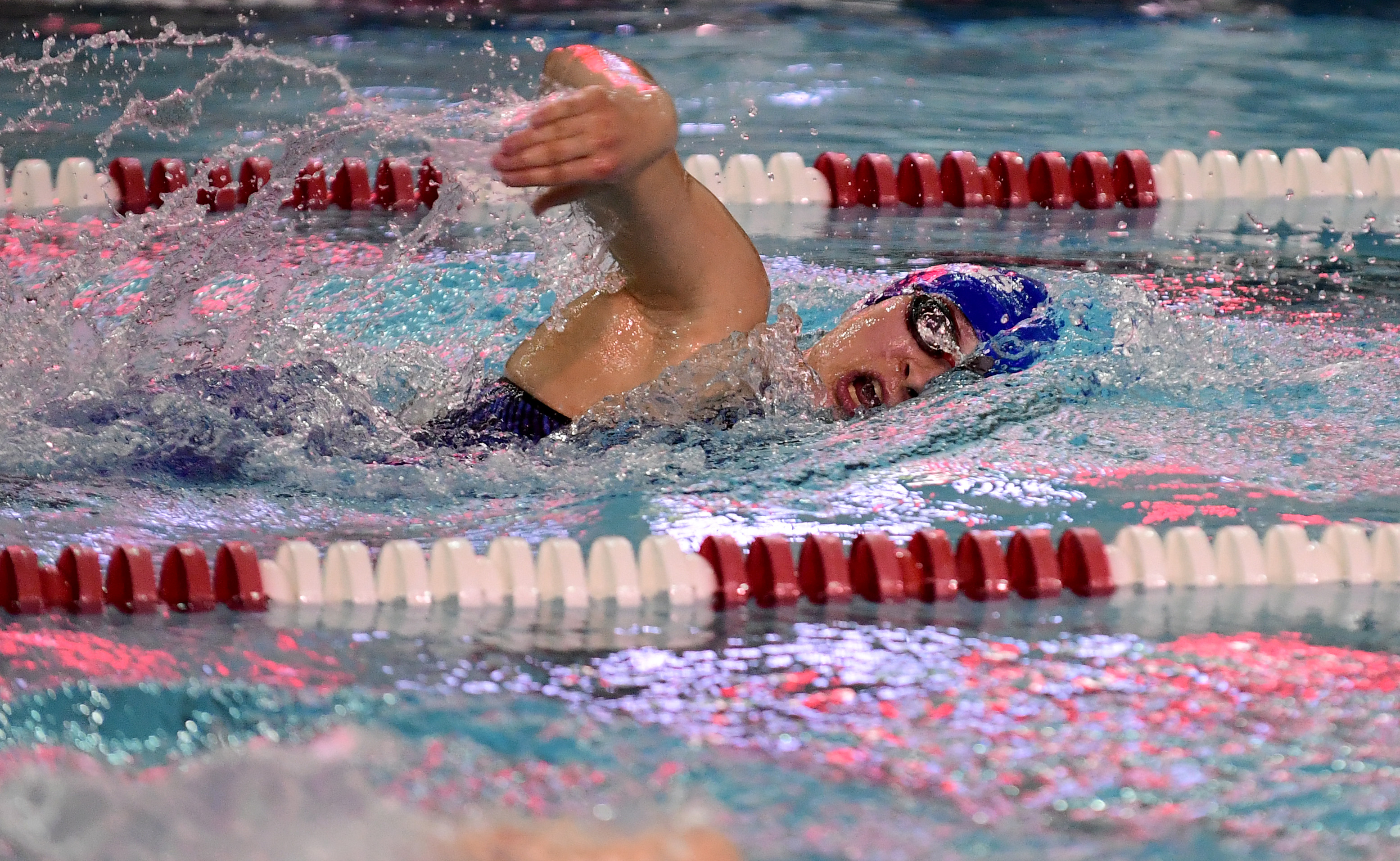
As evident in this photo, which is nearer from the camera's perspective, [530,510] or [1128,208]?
[530,510]

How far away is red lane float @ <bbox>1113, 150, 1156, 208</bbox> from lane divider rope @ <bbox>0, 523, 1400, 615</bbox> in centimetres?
255

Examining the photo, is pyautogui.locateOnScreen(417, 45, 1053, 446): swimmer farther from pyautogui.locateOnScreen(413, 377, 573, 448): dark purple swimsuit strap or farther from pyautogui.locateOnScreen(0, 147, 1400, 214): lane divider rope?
pyautogui.locateOnScreen(0, 147, 1400, 214): lane divider rope

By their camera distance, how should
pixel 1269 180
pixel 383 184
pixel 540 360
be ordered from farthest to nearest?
pixel 1269 180 < pixel 383 184 < pixel 540 360

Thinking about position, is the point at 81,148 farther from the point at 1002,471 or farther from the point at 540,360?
the point at 1002,471

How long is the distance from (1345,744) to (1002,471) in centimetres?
103

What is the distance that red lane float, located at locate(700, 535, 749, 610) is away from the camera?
6.83 feet

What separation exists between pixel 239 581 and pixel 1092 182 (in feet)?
10.8

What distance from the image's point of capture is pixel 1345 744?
161 cm

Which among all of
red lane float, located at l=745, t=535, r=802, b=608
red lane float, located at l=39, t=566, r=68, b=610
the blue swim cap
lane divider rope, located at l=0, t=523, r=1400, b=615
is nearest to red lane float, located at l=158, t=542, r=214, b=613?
lane divider rope, located at l=0, t=523, r=1400, b=615

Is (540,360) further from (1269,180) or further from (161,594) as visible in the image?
(1269,180)

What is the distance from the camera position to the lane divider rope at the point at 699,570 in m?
→ 2.02

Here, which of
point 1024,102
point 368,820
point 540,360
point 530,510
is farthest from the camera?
point 1024,102

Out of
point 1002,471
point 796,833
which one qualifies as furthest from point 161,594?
point 1002,471

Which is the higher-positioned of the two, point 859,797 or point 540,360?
point 540,360
